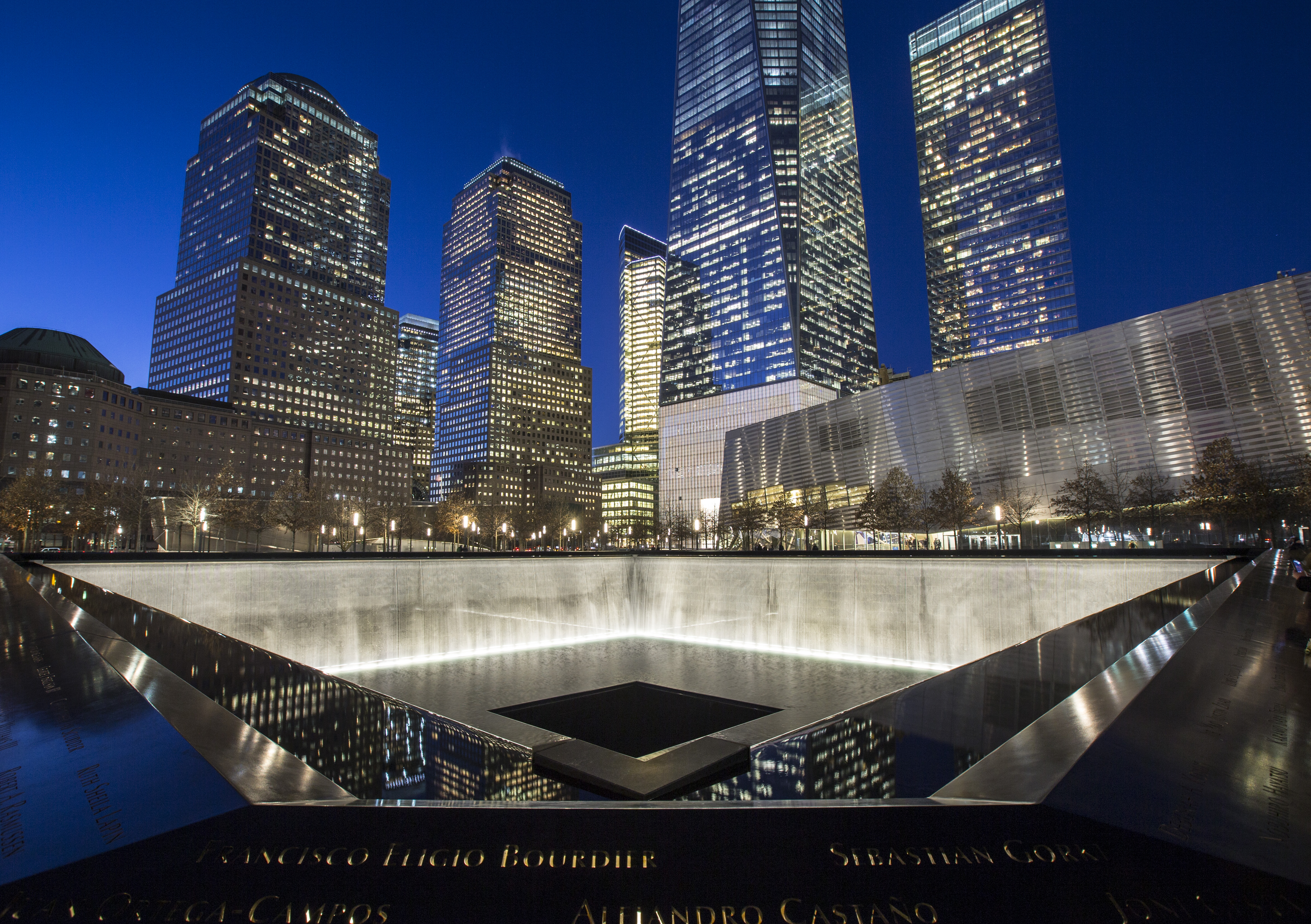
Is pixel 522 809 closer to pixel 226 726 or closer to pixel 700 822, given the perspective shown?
pixel 700 822

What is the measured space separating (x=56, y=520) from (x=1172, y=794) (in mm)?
109827

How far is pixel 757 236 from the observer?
503 ft

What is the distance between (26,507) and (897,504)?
90.7m

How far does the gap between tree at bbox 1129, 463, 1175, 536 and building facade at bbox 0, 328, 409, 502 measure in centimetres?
12132

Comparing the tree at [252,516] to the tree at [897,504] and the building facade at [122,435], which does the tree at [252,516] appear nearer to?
the building facade at [122,435]

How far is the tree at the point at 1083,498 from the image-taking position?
60000 mm

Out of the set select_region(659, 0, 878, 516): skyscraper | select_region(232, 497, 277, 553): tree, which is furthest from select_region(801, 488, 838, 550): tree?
select_region(232, 497, 277, 553): tree

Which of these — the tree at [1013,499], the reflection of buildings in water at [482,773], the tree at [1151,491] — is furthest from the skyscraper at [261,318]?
the reflection of buildings in water at [482,773]

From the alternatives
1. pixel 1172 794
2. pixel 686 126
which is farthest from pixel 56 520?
pixel 686 126

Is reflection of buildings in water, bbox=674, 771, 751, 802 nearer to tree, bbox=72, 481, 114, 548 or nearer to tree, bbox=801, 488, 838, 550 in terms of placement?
tree, bbox=801, 488, 838, 550

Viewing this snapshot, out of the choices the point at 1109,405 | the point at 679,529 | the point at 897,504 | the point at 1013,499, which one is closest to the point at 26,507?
the point at 679,529

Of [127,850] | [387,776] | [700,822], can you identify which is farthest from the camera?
[387,776]

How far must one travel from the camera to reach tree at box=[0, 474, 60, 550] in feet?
221

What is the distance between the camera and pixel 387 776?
125 inches
